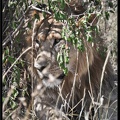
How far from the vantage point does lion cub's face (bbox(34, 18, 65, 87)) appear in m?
3.16

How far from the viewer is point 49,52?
3.29 m

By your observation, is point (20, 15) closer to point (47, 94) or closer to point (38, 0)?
point (38, 0)

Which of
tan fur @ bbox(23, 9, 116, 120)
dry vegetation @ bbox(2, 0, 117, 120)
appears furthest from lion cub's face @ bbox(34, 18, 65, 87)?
dry vegetation @ bbox(2, 0, 117, 120)

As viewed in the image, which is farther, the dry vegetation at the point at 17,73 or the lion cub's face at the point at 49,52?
the lion cub's face at the point at 49,52

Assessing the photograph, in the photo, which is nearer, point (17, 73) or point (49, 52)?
point (17, 73)

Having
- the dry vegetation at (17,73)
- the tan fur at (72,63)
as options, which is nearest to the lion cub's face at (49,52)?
the tan fur at (72,63)

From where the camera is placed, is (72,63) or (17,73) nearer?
(17,73)

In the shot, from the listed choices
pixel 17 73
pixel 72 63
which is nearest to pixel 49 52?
pixel 72 63

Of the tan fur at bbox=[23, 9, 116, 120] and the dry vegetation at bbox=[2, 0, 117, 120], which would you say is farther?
the tan fur at bbox=[23, 9, 116, 120]

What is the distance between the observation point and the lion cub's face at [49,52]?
10.4 ft

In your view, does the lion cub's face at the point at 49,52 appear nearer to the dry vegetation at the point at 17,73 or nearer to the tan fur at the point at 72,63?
the tan fur at the point at 72,63

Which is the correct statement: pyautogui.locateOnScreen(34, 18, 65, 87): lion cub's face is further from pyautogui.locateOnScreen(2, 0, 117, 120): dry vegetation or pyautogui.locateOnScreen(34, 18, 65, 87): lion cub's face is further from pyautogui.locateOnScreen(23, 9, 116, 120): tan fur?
pyautogui.locateOnScreen(2, 0, 117, 120): dry vegetation

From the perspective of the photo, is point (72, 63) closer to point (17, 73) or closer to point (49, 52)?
point (49, 52)

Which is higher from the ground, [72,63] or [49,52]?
[49,52]
